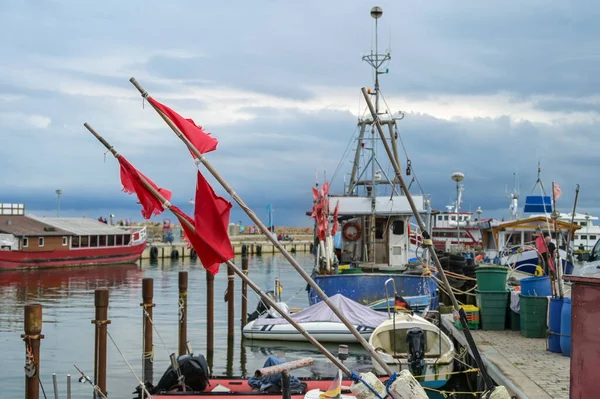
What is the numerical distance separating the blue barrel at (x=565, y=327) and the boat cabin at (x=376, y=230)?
1644 centimetres

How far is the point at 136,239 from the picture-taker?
Result: 7150cm

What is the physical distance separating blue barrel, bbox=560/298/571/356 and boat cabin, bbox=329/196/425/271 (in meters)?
16.4

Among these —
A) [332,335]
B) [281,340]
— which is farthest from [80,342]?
[332,335]

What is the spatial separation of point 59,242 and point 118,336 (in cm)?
3725

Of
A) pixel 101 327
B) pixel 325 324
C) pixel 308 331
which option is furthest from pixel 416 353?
pixel 325 324

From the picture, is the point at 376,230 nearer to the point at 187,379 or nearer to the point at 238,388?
the point at 238,388

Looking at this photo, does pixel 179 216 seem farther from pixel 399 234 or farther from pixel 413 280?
pixel 399 234

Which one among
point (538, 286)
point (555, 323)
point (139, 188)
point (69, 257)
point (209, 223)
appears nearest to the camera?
point (209, 223)

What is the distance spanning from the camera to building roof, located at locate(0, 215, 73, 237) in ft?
192

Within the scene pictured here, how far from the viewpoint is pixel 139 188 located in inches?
393

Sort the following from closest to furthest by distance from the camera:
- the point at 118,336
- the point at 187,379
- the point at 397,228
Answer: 1. the point at 187,379
2. the point at 118,336
3. the point at 397,228

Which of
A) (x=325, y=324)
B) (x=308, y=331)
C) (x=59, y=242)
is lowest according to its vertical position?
(x=308, y=331)

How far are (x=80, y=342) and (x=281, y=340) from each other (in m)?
7.17

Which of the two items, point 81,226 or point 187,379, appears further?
point 81,226
